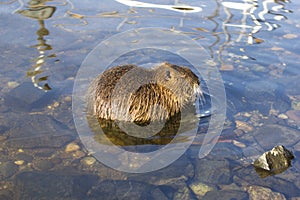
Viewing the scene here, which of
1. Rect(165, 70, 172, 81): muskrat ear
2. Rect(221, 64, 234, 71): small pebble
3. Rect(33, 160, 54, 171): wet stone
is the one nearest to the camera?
Rect(33, 160, 54, 171): wet stone

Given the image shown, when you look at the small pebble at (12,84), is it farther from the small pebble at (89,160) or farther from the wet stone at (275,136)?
the wet stone at (275,136)

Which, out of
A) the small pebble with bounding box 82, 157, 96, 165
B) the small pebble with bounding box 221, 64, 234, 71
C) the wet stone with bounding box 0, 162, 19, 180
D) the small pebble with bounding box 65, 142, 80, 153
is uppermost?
the small pebble with bounding box 221, 64, 234, 71

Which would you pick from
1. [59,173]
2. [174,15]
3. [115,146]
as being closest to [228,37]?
[174,15]

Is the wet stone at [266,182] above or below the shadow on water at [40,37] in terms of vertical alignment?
below

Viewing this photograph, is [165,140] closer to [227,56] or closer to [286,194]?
[286,194]

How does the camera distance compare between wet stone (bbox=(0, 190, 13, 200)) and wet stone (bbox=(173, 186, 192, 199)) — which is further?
wet stone (bbox=(173, 186, 192, 199))

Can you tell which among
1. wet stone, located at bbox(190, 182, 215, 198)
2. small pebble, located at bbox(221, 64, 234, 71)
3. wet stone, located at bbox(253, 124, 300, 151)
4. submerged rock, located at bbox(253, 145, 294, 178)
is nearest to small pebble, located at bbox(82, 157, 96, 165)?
wet stone, located at bbox(190, 182, 215, 198)

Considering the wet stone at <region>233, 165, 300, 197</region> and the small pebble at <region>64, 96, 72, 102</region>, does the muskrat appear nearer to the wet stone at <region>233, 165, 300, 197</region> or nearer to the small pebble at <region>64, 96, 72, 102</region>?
the small pebble at <region>64, 96, 72, 102</region>

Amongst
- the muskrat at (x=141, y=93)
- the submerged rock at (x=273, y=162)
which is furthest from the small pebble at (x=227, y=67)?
the submerged rock at (x=273, y=162)
